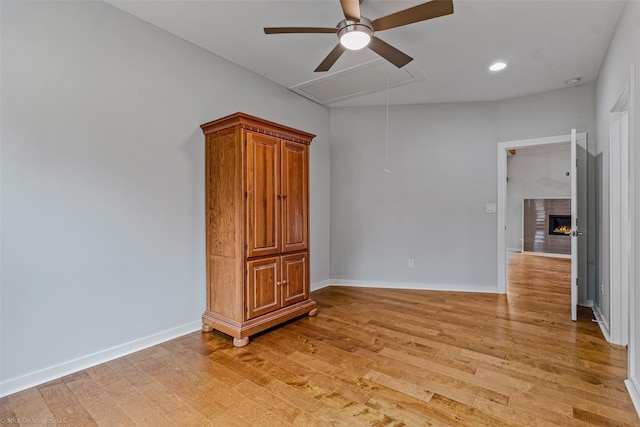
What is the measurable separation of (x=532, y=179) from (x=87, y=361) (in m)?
9.40

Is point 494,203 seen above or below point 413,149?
below

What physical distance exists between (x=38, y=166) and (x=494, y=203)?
474 centimetres

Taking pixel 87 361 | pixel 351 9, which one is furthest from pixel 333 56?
pixel 87 361

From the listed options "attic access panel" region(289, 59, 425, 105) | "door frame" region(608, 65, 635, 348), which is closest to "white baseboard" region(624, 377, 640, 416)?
"door frame" region(608, 65, 635, 348)

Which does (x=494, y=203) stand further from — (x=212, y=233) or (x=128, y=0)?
(x=128, y=0)

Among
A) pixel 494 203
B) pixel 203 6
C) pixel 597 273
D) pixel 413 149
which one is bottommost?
pixel 597 273

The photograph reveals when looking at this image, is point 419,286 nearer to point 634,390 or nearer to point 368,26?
point 634,390

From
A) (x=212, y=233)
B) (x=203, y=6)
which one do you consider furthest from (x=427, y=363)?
(x=203, y=6)

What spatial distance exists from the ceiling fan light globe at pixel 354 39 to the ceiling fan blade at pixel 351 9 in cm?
12

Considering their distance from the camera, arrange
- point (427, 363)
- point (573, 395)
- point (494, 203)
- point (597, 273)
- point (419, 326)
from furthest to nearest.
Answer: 1. point (494, 203)
2. point (597, 273)
3. point (419, 326)
4. point (427, 363)
5. point (573, 395)

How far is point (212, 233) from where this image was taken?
2936 mm

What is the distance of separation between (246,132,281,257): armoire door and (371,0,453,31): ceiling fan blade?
132 centimetres

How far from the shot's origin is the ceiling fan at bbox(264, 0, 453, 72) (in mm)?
1864

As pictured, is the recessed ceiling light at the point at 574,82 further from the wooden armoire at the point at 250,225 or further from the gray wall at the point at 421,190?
the wooden armoire at the point at 250,225
